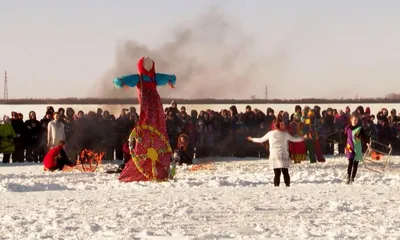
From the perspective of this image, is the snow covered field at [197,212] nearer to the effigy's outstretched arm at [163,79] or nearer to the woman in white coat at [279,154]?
the woman in white coat at [279,154]

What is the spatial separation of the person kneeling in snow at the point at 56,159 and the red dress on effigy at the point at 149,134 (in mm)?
4035

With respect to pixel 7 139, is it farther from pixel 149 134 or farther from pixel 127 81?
pixel 127 81

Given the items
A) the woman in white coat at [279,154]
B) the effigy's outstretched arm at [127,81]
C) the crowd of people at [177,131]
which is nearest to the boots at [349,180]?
the woman in white coat at [279,154]

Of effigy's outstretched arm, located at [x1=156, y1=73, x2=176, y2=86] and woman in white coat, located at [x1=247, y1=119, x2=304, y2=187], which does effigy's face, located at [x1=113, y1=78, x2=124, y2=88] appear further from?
woman in white coat, located at [x1=247, y1=119, x2=304, y2=187]

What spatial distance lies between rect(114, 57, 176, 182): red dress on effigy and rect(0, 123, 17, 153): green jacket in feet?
25.1

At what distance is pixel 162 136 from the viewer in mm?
16500

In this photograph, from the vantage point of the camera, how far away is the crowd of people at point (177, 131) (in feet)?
75.5

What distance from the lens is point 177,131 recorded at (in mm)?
23422

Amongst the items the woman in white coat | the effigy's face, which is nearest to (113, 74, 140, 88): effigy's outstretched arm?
the effigy's face

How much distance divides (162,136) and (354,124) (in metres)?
3.83

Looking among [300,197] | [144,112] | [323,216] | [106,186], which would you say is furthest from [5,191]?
[323,216]

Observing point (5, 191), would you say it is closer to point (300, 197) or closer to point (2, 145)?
point (300, 197)

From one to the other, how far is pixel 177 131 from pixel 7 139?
4787 mm

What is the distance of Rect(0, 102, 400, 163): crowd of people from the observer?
2300 centimetres
